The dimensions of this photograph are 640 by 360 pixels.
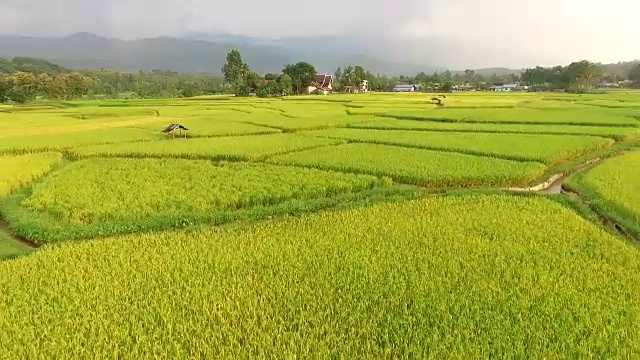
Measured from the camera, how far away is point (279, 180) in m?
12.6

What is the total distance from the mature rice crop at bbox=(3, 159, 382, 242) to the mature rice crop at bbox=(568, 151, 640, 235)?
5319mm

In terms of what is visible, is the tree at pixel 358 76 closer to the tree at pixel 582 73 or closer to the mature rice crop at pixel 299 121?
the tree at pixel 582 73

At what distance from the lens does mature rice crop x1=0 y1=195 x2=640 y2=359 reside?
5.09 m

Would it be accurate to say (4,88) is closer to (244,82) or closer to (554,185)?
(244,82)

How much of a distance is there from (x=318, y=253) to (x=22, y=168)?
11.2 meters

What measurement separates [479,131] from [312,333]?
19067mm

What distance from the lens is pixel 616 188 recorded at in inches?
471

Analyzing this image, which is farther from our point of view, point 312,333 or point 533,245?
point 533,245

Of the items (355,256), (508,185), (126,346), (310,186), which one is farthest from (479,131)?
(126,346)

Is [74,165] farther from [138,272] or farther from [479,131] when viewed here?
[479,131]

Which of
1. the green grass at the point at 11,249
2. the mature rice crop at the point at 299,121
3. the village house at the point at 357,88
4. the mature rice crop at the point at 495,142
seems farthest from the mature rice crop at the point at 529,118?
the village house at the point at 357,88

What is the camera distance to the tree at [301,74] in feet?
216

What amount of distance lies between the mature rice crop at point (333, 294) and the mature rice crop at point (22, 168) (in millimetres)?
5718

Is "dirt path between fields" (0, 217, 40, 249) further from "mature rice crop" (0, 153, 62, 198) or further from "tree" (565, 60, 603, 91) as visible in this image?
"tree" (565, 60, 603, 91)
